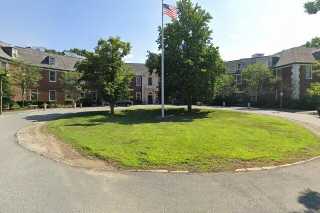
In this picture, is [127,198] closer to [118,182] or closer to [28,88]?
[118,182]

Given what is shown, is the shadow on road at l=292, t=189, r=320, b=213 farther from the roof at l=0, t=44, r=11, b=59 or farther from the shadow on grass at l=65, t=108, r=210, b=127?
A: the roof at l=0, t=44, r=11, b=59

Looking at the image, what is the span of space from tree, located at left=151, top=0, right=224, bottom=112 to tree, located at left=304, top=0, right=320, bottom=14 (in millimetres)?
22447

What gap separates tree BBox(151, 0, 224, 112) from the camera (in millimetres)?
34500

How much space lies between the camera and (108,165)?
39.8 feet

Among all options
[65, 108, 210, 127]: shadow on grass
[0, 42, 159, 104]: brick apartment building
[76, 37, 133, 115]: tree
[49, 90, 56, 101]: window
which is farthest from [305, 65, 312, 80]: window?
[49, 90, 56, 101]: window

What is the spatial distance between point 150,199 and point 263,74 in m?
51.9

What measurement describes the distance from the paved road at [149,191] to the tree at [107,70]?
23.1 m

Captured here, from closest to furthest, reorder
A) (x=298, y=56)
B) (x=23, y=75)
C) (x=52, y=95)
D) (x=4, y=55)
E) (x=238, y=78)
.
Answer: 1. (x=4, y=55)
2. (x=23, y=75)
3. (x=298, y=56)
4. (x=52, y=95)
5. (x=238, y=78)

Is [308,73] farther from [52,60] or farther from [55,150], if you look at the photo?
[55,150]

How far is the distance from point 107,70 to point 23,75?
19.0m

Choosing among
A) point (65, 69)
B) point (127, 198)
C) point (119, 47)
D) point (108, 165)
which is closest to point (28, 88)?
point (65, 69)

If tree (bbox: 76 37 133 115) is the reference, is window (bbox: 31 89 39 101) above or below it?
below

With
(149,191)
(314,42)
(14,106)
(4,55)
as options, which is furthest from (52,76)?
(149,191)

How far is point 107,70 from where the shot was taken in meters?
35.2
